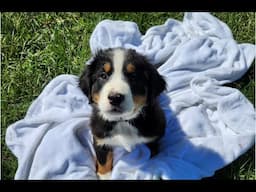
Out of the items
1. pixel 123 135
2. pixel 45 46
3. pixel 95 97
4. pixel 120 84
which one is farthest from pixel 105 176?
pixel 45 46

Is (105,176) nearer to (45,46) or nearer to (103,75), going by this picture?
(103,75)

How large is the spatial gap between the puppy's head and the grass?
3.11 feet

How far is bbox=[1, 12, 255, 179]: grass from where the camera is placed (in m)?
5.14

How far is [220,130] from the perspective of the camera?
15.9 feet

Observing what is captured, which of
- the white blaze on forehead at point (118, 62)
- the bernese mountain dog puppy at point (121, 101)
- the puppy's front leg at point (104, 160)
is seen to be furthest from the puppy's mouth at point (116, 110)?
the puppy's front leg at point (104, 160)

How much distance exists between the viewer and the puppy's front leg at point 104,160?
4441 mm

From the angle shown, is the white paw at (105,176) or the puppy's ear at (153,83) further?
the white paw at (105,176)

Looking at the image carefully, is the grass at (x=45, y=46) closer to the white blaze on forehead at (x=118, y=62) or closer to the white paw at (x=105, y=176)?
the white paw at (x=105, y=176)

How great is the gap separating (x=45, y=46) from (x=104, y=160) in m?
1.60

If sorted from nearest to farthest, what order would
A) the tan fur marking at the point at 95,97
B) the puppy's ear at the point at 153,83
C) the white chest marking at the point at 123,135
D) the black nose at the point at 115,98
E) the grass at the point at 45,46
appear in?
the black nose at the point at 115,98 < the tan fur marking at the point at 95,97 < the puppy's ear at the point at 153,83 < the white chest marking at the point at 123,135 < the grass at the point at 45,46
